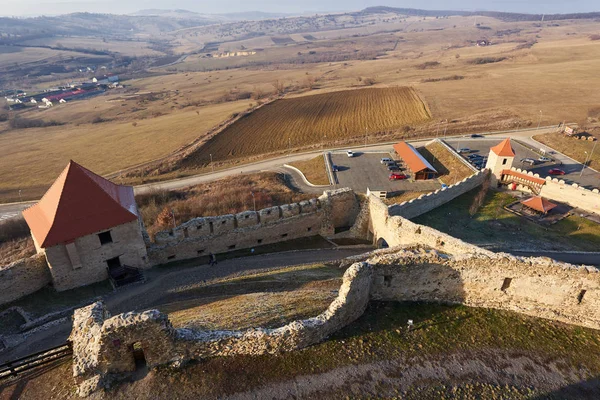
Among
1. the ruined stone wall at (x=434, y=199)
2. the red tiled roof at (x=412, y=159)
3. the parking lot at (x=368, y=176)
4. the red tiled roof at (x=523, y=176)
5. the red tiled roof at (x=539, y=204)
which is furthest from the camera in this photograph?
the red tiled roof at (x=412, y=159)

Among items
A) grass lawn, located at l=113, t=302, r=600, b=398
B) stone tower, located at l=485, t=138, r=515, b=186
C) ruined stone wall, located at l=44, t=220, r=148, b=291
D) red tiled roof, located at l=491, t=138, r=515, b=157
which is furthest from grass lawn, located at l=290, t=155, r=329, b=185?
grass lawn, located at l=113, t=302, r=600, b=398

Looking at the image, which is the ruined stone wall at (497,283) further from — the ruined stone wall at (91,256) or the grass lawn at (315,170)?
the grass lawn at (315,170)

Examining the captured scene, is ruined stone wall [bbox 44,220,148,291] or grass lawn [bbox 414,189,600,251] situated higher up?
ruined stone wall [bbox 44,220,148,291]

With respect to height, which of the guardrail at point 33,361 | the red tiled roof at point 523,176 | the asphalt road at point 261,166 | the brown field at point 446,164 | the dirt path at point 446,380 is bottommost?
the asphalt road at point 261,166

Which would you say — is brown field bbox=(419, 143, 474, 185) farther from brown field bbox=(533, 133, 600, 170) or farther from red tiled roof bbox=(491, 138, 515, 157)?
brown field bbox=(533, 133, 600, 170)

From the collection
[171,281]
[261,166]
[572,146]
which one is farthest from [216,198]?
[572,146]

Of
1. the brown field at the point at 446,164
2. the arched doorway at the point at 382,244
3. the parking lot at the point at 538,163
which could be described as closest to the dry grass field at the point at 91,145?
the brown field at the point at 446,164
